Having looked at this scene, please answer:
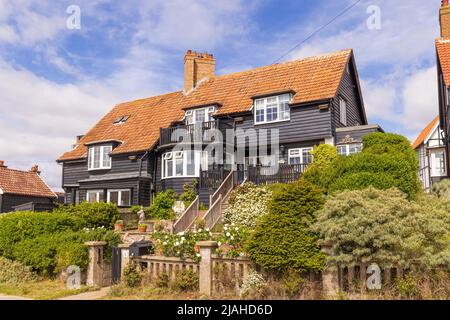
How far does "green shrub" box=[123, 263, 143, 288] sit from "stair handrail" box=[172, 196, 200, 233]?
5765 mm

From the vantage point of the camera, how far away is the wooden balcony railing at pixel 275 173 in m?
21.2

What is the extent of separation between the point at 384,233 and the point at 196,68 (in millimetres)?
25243

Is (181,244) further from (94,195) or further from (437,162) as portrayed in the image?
(437,162)

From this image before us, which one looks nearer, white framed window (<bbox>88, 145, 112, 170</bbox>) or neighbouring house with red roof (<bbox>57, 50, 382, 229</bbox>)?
neighbouring house with red roof (<bbox>57, 50, 382, 229</bbox>)

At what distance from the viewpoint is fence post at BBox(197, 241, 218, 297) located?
35.6 feet

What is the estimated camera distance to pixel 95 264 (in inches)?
531

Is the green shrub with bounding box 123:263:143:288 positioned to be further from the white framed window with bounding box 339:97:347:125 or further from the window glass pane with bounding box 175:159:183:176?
the white framed window with bounding box 339:97:347:125

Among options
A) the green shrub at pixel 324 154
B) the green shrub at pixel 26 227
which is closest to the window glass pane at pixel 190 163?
the green shrub at pixel 324 154

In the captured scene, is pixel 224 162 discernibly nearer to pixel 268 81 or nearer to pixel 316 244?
pixel 268 81

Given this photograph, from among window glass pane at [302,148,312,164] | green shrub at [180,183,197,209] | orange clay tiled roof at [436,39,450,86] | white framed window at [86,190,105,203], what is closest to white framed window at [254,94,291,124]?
window glass pane at [302,148,312,164]

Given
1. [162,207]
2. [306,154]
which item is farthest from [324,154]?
[162,207]

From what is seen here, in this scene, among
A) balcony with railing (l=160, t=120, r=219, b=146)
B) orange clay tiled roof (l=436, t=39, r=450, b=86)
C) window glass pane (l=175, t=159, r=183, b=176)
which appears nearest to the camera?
orange clay tiled roof (l=436, t=39, r=450, b=86)
